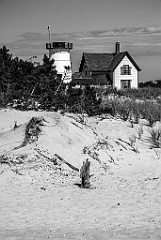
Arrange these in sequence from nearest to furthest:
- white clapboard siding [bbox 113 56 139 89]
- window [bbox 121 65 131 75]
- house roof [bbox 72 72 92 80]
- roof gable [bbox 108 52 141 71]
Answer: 1. house roof [bbox 72 72 92 80]
2. roof gable [bbox 108 52 141 71]
3. white clapboard siding [bbox 113 56 139 89]
4. window [bbox 121 65 131 75]

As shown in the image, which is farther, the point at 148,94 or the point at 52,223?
the point at 148,94

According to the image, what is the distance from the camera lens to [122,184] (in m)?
9.27

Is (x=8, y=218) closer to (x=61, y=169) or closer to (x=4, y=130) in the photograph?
(x=61, y=169)

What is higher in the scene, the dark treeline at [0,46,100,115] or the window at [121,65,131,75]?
the window at [121,65,131,75]

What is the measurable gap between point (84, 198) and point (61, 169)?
6.15 feet

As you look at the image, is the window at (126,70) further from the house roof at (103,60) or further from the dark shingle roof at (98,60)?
the dark shingle roof at (98,60)

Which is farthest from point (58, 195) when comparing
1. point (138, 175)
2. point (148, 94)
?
point (148, 94)

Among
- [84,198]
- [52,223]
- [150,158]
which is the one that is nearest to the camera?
[52,223]

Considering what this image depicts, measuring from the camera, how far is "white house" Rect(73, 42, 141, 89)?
4774 cm

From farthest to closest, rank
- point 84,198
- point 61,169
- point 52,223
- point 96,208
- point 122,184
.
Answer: point 61,169, point 122,184, point 84,198, point 96,208, point 52,223

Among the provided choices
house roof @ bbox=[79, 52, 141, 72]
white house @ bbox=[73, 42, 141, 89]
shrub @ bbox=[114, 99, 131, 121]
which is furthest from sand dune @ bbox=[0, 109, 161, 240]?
house roof @ bbox=[79, 52, 141, 72]

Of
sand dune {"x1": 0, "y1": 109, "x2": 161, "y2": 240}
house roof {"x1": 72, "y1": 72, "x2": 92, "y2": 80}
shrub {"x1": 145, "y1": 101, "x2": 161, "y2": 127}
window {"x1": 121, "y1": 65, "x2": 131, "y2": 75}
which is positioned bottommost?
sand dune {"x1": 0, "y1": 109, "x2": 161, "y2": 240}

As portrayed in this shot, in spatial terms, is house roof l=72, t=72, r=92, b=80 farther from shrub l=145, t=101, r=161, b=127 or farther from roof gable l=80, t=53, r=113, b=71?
shrub l=145, t=101, r=161, b=127

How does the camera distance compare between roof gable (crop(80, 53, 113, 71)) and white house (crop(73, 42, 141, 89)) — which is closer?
white house (crop(73, 42, 141, 89))
